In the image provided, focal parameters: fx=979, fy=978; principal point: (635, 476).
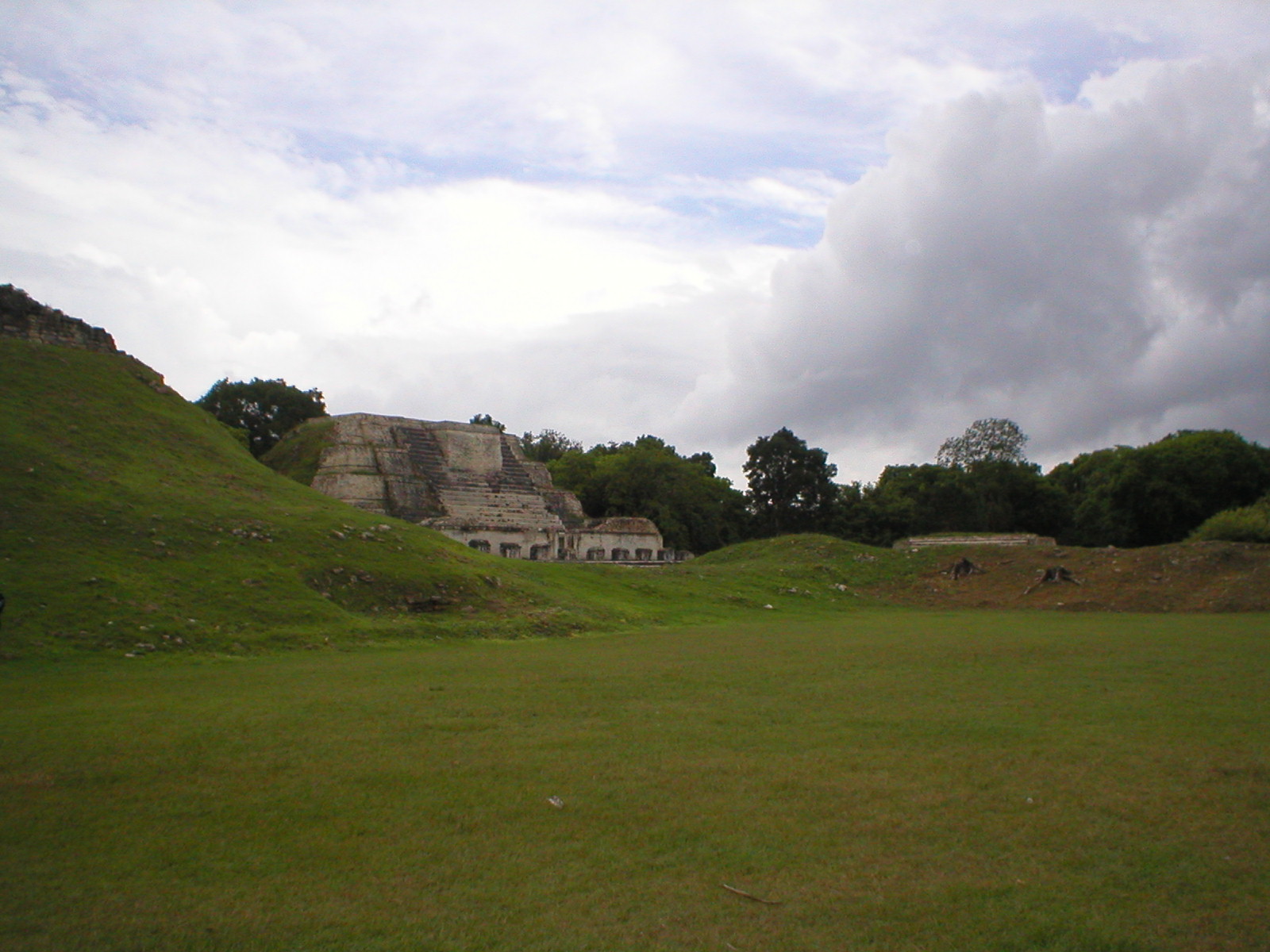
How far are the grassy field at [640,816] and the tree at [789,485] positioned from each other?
146ft

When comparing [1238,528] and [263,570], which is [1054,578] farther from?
[263,570]

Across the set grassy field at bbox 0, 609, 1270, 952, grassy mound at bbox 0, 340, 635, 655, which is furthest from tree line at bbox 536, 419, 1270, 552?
grassy field at bbox 0, 609, 1270, 952

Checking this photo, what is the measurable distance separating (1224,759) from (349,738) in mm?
6682

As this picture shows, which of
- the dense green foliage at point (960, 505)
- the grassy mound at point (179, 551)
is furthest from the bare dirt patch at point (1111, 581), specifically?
the dense green foliage at point (960, 505)

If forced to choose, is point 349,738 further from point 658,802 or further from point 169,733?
point 658,802

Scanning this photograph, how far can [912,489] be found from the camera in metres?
57.3

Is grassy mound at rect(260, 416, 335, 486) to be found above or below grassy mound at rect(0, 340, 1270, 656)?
above

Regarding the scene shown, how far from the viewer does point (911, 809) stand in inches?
235

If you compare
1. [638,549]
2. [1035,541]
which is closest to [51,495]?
[638,549]

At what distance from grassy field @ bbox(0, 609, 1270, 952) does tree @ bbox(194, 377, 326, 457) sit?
41.5 metres

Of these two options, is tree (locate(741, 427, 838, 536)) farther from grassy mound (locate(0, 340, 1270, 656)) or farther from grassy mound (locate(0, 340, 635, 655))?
grassy mound (locate(0, 340, 635, 655))

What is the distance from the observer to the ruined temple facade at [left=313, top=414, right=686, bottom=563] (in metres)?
34.1

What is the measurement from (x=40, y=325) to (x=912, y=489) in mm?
44913

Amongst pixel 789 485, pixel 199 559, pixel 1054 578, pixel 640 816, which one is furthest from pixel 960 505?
pixel 640 816
